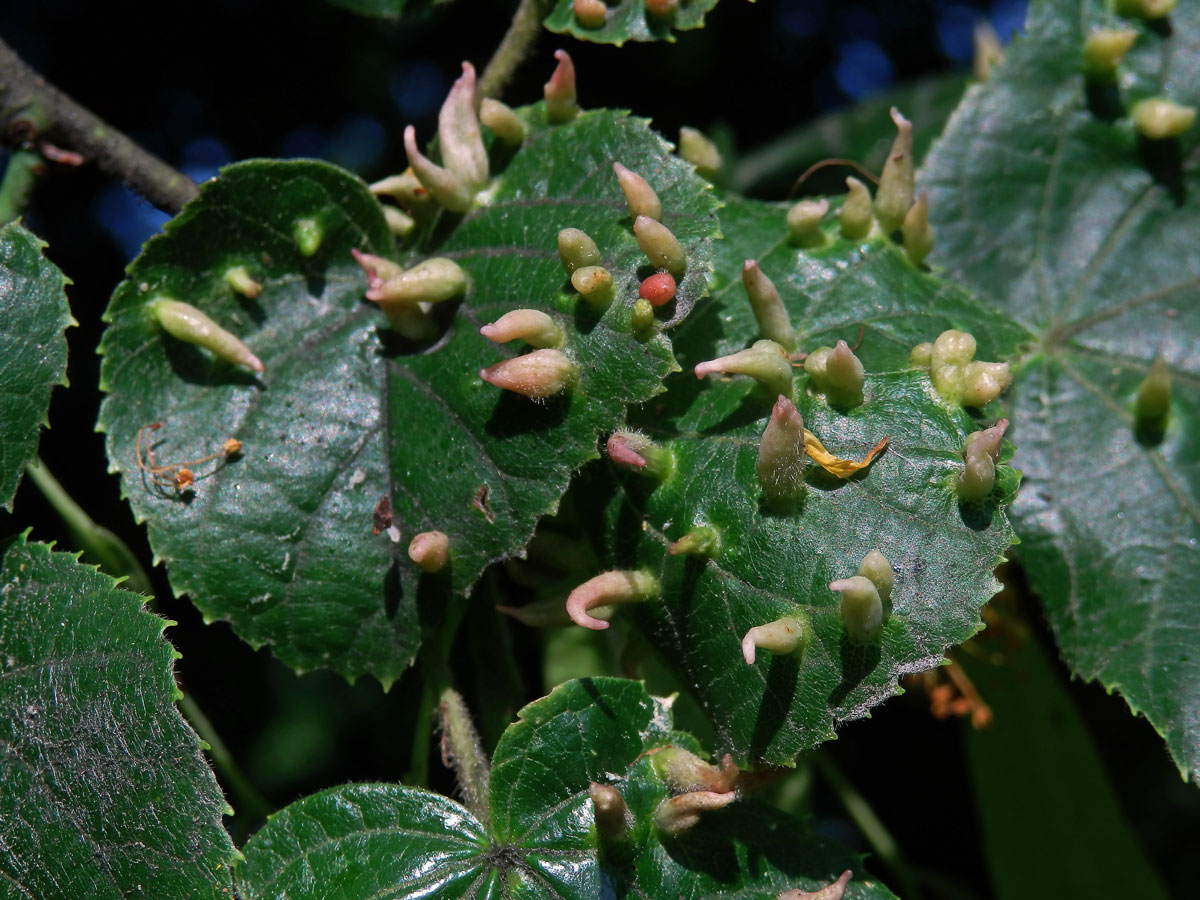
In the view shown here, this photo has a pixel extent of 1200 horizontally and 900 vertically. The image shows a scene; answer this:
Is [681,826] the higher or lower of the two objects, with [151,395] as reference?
lower

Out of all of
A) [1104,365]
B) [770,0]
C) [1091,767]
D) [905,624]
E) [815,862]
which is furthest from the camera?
[770,0]

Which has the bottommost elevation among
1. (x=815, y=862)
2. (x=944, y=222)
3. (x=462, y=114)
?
(x=815, y=862)

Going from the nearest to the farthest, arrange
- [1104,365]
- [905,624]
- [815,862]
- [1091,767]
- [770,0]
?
[905,624]
[815,862]
[1104,365]
[1091,767]
[770,0]

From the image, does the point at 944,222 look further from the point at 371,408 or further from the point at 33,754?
the point at 33,754

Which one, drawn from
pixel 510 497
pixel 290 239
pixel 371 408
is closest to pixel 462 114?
pixel 290 239

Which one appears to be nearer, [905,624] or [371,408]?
[905,624]

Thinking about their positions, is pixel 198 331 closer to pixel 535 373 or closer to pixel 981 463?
pixel 535 373

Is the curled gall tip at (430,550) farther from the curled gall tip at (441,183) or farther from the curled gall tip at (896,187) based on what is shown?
the curled gall tip at (896,187)
